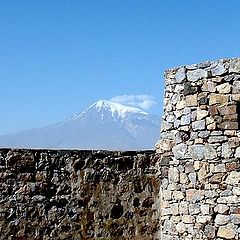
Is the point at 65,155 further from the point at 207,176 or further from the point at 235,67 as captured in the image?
the point at 235,67

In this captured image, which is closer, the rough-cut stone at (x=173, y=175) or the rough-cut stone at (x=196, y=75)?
the rough-cut stone at (x=196, y=75)

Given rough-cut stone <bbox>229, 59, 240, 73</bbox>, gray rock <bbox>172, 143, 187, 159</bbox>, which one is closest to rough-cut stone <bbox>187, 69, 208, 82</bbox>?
rough-cut stone <bbox>229, 59, 240, 73</bbox>

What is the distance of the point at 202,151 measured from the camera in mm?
7445

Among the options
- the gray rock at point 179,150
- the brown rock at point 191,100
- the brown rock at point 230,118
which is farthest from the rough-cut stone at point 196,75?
the gray rock at point 179,150

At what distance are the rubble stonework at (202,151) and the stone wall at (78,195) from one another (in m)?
0.37

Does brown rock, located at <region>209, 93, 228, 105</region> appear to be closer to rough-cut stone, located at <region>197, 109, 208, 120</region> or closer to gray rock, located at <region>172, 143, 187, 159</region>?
rough-cut stone, located at <region>197, 109, 208, 120</region>

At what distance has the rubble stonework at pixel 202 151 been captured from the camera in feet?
23.9

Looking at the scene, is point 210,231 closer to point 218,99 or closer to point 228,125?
point 228,125

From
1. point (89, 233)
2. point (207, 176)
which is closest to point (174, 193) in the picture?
point (207, 176)

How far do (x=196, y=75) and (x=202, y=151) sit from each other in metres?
0.83

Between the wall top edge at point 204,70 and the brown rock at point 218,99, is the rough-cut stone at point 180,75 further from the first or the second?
the brown rock at point 218,99

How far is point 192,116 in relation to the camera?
24.7 ft

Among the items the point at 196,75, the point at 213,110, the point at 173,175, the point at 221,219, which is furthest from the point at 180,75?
the point at 221,219

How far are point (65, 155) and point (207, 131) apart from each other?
159 centimetres
